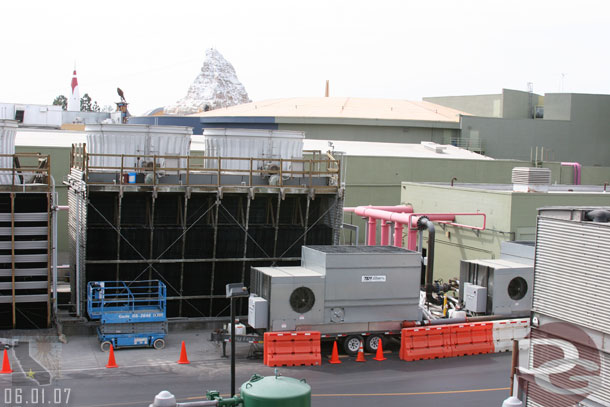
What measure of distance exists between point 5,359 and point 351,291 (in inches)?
399

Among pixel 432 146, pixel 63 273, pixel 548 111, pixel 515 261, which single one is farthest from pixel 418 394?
pixel 548 111

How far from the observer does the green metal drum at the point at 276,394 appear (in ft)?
31.4

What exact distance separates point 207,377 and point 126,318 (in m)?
4.37

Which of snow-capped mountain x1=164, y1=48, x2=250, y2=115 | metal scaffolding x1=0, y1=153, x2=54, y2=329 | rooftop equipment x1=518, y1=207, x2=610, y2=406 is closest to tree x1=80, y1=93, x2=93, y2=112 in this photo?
snow-capped mountain x1=164, y1=48, x2=250, y2=115

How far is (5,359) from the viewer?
19.6 metres

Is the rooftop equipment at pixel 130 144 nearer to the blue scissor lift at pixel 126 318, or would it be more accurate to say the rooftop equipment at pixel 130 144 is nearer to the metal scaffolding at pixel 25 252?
the metal scaffolding at pixel 25 252

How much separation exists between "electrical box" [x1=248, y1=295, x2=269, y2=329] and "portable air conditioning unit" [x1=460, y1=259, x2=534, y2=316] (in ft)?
28.5

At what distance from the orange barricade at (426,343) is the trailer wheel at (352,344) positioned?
1354 mm

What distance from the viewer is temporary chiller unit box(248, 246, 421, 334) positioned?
21953mm

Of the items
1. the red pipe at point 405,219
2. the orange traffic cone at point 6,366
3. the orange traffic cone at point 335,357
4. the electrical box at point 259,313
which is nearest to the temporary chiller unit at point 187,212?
the electrical box at point 259,313

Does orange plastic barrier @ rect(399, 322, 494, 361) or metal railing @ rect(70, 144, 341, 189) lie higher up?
metal railing @ rect(70, 144, 341, 189)

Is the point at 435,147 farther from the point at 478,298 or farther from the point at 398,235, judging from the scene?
the point at 478,298

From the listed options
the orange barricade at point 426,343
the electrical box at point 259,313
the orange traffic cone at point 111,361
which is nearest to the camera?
the orange traffic cone at point 111,361

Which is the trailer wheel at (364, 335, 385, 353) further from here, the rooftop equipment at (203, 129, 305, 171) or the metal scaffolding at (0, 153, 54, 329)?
the metal scaffolding at (0, 153, 54, 329)
